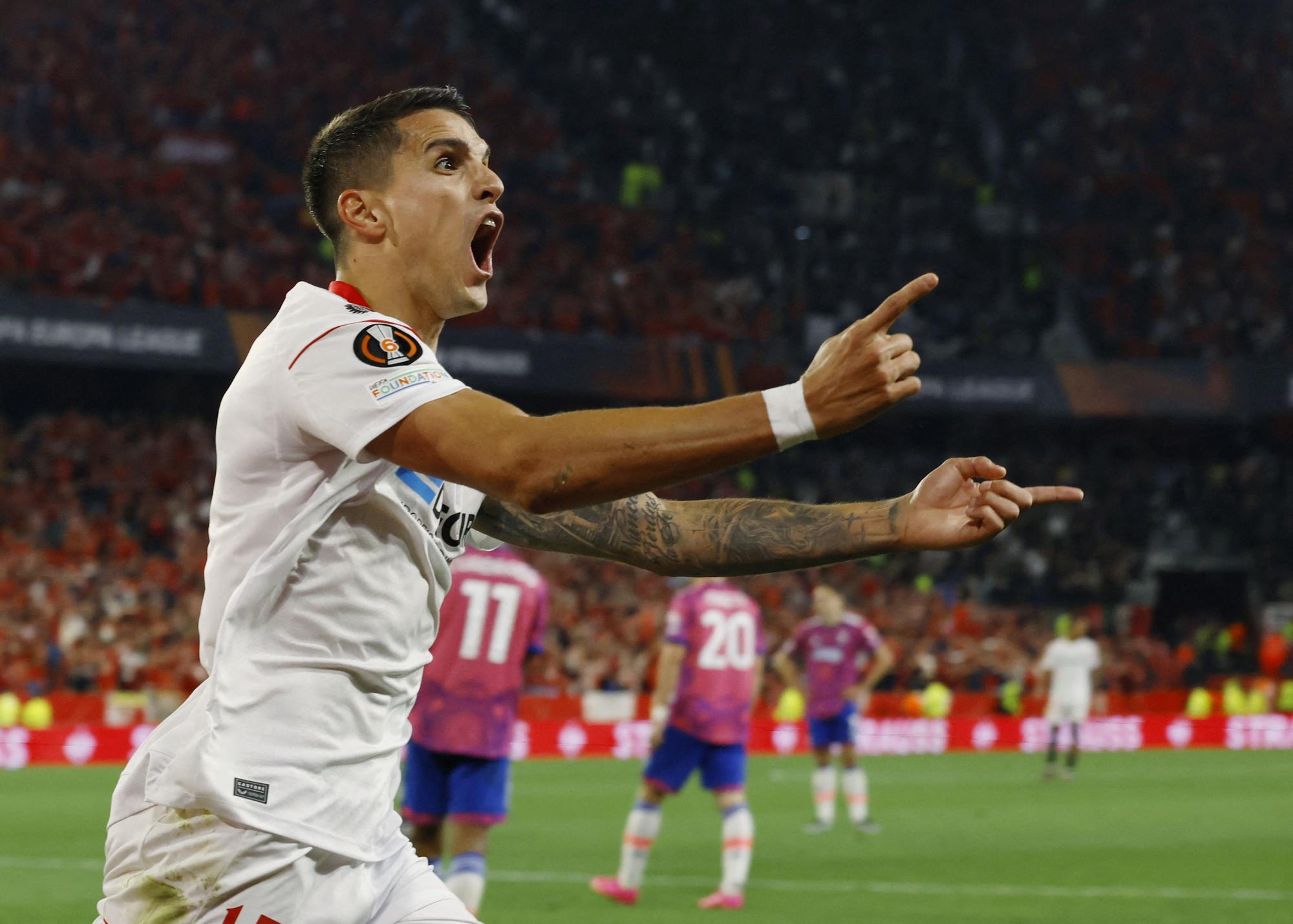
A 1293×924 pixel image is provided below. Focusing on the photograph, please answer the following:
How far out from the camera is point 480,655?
8.92m

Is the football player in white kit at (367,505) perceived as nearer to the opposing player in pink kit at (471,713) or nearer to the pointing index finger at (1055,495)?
the pointing index finger at (1055,495)

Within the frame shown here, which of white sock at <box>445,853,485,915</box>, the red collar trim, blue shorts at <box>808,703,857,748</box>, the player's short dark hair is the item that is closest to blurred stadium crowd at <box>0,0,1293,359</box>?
blue shorts at <box>808,703,857,748</box>

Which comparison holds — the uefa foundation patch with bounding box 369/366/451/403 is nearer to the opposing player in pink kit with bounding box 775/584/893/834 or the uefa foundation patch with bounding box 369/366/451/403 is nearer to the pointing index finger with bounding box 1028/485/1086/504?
the pointing index finger with bounding box 1028/485/1086/504

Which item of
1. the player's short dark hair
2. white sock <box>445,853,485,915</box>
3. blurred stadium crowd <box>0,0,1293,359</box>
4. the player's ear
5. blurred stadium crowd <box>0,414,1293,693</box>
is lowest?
white sock <box>445,853,485,915</box>

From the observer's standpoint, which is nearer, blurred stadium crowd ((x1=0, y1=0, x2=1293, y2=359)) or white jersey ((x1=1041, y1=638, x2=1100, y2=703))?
white jersey ((x1=1041, y1=638, x2=1100, y2=703))

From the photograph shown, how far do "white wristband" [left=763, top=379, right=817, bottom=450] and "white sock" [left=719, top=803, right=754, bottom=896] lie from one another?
800 cm

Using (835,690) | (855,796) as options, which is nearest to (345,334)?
(855,796)

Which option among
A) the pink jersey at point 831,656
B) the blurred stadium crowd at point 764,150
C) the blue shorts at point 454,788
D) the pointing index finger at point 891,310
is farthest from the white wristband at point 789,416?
the blurred stadium crowd at point 764,150

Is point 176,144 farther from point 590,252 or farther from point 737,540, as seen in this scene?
point 737,540

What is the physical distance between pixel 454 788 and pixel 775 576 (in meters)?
22.0

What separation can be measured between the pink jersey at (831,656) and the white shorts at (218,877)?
12.3m

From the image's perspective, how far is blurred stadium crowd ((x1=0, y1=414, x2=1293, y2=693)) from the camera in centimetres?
2181

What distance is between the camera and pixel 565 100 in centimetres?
3409

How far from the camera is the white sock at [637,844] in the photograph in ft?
34.1
